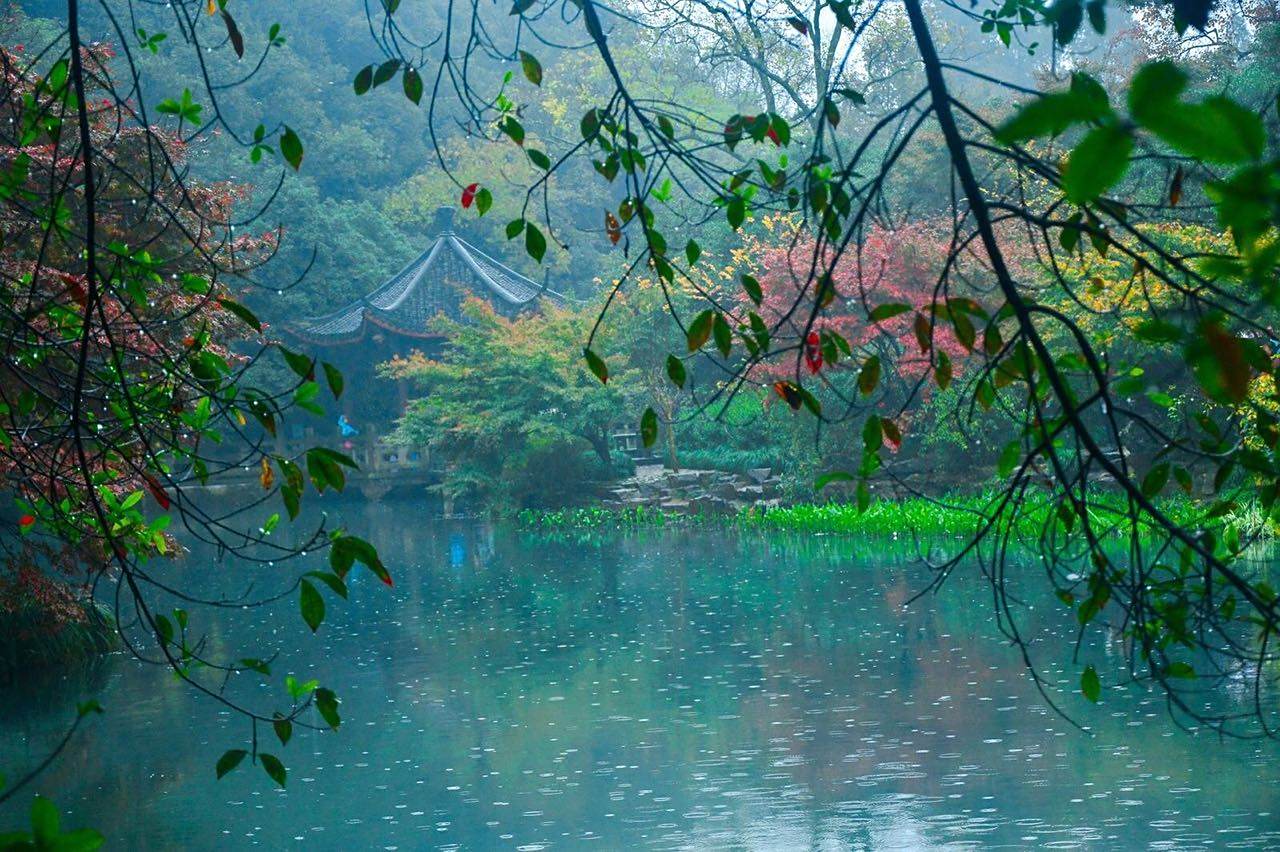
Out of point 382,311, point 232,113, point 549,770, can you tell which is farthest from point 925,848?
point 232,113

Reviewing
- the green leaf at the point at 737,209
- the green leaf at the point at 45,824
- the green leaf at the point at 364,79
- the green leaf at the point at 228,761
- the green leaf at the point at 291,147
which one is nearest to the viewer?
the green leaf at the point at 45,824

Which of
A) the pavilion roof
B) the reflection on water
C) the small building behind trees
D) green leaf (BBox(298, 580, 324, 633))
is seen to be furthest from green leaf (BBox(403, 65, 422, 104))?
the small building behind trees

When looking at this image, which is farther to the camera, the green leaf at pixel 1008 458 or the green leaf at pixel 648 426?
the green leaf at pixel 648 426

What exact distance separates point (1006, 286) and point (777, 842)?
3.43 m

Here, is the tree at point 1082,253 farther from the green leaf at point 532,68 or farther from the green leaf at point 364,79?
→ the green leaf at point 364,79

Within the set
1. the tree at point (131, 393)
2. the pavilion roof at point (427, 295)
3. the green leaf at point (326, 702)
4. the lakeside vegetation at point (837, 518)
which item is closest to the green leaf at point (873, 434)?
the tree at point (131, 393)

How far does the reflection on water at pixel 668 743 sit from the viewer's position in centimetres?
442

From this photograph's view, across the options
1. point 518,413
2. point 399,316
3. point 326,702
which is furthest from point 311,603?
point 399,316

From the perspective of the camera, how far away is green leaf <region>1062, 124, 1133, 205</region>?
1.80ft

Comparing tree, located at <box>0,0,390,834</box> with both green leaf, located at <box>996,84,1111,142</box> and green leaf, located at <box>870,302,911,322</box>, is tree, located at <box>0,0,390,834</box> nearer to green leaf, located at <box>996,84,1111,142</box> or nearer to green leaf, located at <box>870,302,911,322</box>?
green leaf, located at <box>870,302,911,322</box>

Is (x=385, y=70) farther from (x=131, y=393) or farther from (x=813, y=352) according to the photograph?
(x=131, y=393)

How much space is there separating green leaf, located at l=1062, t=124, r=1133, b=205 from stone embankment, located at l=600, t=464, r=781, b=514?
486 inches

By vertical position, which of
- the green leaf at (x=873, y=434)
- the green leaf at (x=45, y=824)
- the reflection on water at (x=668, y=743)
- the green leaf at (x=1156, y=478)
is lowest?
the reflection on water at (x=668, y=743)

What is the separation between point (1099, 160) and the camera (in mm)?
556
